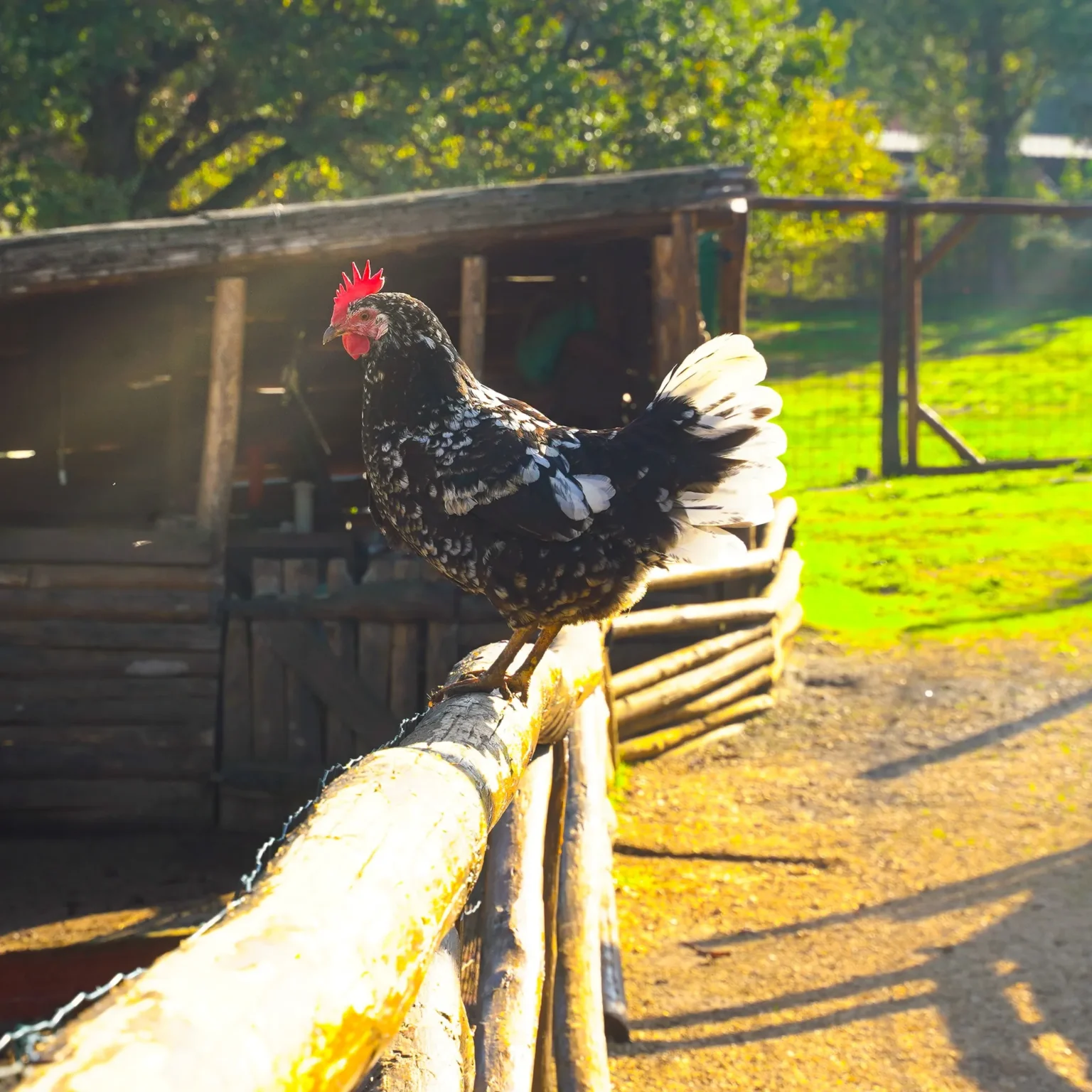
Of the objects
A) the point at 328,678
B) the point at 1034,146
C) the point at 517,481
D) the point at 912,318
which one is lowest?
the point at 328,678

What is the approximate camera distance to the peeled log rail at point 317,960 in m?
1.17

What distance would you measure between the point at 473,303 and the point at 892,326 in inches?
366

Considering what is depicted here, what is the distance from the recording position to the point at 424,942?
71.0 inches

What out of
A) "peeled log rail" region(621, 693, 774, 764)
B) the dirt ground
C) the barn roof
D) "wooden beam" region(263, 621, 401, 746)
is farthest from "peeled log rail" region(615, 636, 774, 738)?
the barn roof

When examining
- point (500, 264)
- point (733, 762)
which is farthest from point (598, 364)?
point (733, 762)

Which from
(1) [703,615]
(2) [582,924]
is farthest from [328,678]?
(2) [582,924]

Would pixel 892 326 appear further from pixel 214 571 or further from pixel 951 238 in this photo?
pixel 214 571

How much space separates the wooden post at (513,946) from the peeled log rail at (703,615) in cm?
424

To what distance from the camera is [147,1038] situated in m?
1.17

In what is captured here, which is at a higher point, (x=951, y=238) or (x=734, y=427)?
(x=951, y=238)

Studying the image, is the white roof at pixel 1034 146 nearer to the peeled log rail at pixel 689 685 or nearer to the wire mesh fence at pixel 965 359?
the wire mesh fence at pixel 965 359

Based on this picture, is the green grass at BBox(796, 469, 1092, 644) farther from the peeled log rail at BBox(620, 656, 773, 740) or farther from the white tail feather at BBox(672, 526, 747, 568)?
the white tail feather at BBox(672, 526, 747, 568)

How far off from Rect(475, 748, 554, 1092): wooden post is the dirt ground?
134 cm

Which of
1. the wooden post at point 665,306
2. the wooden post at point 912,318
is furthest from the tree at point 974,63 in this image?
the wooden post at point 665,306
